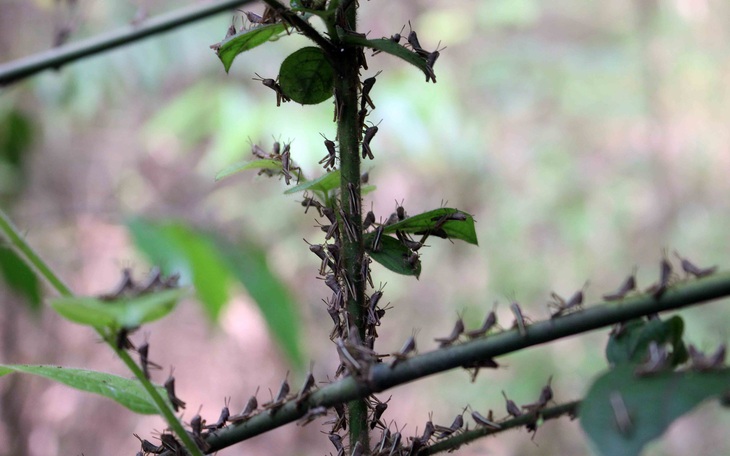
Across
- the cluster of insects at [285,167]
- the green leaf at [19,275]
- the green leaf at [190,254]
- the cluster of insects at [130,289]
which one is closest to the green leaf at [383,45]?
the cluster of insects at [285,167]

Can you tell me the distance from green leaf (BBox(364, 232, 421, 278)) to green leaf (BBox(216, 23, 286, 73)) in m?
0.17

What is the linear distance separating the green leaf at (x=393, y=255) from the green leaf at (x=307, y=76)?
0.42 feet

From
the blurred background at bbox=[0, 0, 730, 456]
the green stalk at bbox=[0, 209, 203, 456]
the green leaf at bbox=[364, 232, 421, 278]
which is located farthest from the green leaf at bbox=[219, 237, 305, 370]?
the blurred background at bbox=[0, 0, 730, 456]

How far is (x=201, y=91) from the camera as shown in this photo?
374 cm

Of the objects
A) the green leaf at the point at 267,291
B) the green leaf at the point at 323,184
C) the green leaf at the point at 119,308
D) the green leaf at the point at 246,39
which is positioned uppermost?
the green leaf at the point at 267,291

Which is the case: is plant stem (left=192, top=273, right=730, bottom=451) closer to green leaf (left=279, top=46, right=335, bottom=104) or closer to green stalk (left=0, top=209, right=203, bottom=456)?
green stalk (left=0, top=209, right=203, bottom=456)

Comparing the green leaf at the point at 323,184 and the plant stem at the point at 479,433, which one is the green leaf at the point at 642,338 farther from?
the green leaf at the point at 323,184

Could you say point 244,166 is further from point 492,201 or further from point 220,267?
point 492,201

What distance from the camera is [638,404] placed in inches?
14.7

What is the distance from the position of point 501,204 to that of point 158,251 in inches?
149

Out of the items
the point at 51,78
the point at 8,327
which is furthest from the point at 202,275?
the point at 8,327

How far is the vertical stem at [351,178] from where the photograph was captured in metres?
0.52

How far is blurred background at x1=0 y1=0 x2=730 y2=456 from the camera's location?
4.73 m

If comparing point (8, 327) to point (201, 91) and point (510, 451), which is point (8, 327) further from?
point (510, 451)
